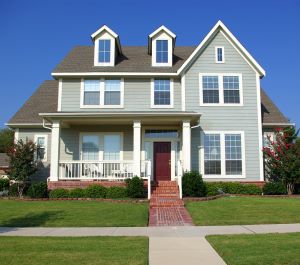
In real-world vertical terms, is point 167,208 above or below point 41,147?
below

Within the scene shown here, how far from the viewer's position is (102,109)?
66.3 ft

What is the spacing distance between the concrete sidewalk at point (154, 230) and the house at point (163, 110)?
7.99 metres

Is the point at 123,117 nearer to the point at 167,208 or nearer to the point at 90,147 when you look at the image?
the point at 90,147

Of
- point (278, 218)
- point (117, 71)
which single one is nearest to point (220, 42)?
point (117, 71)

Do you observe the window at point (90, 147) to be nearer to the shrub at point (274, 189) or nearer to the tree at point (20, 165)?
the tree at point (20, 165)

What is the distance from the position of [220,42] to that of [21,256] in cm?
1683

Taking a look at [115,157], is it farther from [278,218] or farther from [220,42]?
[278,218]

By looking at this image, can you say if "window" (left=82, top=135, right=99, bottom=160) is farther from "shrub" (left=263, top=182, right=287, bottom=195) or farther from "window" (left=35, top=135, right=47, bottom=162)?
"shrub" (left=263, top=182, right=287, bottom=195)

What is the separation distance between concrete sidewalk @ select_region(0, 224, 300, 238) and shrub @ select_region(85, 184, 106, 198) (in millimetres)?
6196

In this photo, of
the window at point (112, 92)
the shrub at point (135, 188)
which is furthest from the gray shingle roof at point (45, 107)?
the shrub at point (135, 188)

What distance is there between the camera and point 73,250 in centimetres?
750

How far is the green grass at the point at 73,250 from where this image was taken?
6.59m

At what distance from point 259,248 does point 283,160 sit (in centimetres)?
1250

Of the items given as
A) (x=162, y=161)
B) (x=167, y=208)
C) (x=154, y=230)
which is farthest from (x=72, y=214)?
(x=162, y=161)
